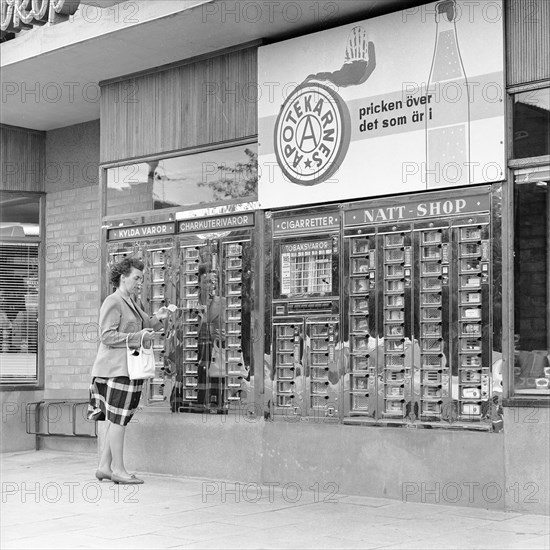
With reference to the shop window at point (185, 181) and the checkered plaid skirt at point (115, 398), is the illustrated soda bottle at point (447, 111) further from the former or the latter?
the checkered plaid skirt at point (115, 398)

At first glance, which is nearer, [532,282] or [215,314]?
[532,282]

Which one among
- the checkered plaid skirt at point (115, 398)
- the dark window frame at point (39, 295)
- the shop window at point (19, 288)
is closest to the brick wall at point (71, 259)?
the dark window frame at point (39, 295)

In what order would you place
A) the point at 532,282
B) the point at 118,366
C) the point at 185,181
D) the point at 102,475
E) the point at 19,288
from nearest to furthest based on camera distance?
the point at 532,282, the point at 118,366, the point at 102,475, the point at 185,181, the point at 19,288

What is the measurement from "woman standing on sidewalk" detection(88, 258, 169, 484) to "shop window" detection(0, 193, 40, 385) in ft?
13.1

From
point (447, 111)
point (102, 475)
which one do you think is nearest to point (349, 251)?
point (447, 111)

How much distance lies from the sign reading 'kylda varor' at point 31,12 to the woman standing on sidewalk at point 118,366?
2275 millimetres

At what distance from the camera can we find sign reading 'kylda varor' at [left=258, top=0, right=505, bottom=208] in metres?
8.17

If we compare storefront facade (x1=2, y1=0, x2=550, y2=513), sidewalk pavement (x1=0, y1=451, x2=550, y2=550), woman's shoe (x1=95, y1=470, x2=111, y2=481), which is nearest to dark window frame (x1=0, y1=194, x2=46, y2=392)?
storefront facade (x1=2, y1=0, x2=550, y2=513)

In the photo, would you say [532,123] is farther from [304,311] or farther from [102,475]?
Result: [102,475]

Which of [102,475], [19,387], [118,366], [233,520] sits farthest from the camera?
[19,387]

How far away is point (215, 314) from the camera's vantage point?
10.1 metres

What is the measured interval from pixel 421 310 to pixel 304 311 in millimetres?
1231

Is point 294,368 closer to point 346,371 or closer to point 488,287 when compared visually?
point 346,371

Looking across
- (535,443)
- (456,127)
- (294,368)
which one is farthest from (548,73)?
(294,368)
